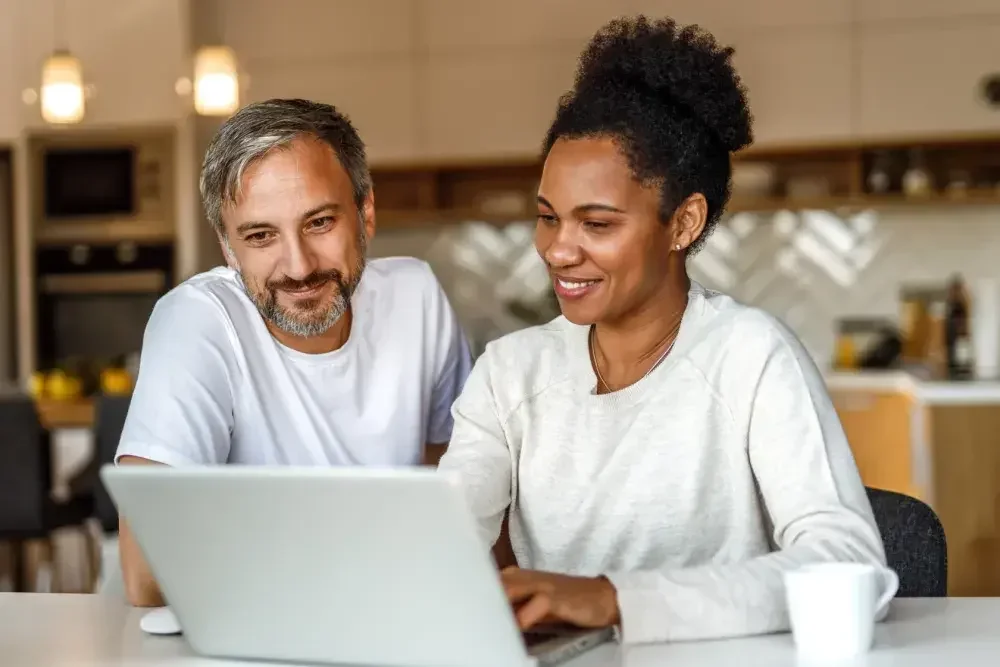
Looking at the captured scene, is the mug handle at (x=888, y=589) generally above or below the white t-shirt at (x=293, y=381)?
below

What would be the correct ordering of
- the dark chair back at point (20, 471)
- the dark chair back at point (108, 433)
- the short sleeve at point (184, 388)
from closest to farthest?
the short sleeve at point (184, 388), the dark chair back at point (108, 433), the dark chair back at point (20, 471)

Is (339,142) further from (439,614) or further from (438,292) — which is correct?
(439,614)

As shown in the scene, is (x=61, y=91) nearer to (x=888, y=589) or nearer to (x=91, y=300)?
(x=91, y=300)

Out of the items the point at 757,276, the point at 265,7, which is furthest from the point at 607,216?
the point at 265,7

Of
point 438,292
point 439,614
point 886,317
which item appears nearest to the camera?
point 439,614

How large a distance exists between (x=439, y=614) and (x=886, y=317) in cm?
522

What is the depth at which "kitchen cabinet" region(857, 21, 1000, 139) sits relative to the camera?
563 centimetres

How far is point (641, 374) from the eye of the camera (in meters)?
1.66

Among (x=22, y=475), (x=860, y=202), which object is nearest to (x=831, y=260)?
(x=860, y=202)

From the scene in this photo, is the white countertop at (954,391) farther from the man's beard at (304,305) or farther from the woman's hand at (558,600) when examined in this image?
the woman's hand at (558,600)

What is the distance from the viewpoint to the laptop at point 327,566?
104cm

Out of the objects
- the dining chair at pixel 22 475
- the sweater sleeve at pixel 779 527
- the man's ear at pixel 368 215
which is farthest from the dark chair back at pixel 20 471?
the sweater sleeve at pixel 779 527

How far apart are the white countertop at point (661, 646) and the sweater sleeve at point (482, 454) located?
1.27ft

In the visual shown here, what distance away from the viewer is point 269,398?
1895mm
